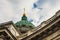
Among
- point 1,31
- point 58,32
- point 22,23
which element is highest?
point 22,23

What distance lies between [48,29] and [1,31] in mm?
6958

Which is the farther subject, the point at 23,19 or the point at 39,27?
the point at 23,19

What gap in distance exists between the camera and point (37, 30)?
144 ft

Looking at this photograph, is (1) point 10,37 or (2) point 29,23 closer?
(1) point 10,37

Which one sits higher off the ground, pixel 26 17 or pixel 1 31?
pixel 26 17

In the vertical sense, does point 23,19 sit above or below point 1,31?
above

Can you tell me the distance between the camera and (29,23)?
6781cm

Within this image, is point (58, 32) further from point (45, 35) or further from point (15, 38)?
point (15, 38)

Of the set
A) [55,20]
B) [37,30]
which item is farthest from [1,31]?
[55,20]

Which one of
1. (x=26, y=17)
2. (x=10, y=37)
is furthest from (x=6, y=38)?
(x=26, y=17)

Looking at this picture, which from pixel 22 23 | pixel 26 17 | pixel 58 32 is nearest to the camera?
pixel 58 32

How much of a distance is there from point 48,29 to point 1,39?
711 cm

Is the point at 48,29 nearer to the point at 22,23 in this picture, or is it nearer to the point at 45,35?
the point at 45,35

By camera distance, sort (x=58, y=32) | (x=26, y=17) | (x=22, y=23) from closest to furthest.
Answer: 1. (x=58, y=32)
2. (x=22, y=23)
3. (x=26, y=17)
